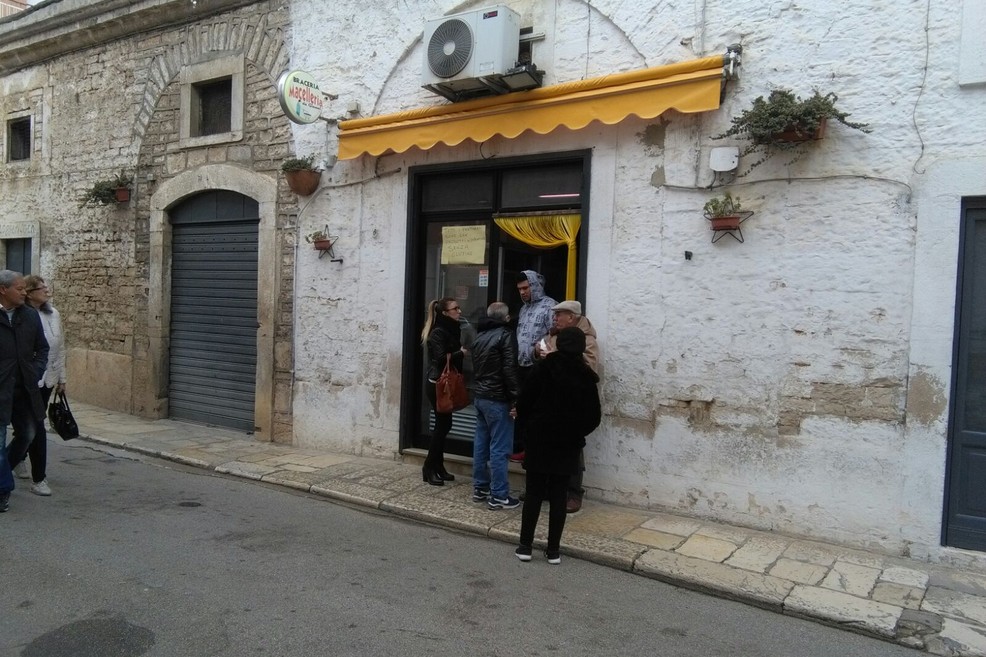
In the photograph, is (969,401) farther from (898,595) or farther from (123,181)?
(123,181)

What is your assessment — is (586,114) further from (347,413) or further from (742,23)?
(347,413)

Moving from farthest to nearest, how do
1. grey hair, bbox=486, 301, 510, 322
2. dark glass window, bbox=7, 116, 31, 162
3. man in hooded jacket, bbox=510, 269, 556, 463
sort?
dark glass window, bbox=7, 116, 31, 162
man in hooded jacket, bbox=510, 269, 556, 463
grey hair, bbox=486, 301, 510, 322

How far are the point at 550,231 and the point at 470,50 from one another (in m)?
1.84

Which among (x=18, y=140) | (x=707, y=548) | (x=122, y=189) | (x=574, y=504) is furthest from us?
(x=18, y=140)

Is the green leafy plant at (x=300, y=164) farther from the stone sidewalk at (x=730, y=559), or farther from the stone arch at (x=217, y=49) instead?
the stone sidewalk at (x=730, y=559)

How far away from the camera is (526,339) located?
6117 millimetres

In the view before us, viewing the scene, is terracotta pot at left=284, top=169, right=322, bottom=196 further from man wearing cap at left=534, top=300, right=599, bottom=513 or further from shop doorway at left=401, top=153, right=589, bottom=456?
man wearing cap at left=534, top=300, right=599, bottom=513

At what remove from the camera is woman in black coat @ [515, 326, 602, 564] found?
4754 mm

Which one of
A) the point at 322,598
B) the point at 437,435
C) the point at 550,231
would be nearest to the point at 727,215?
the point at 550,231

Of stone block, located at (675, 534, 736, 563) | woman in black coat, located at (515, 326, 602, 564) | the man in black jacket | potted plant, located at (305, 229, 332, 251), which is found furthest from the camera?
potted plant, located at (305, 229, 332, 251)

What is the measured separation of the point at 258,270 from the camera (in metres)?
8.73

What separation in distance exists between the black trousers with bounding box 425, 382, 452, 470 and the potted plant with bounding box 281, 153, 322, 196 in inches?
120

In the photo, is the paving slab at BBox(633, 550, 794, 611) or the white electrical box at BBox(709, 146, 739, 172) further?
the white electrical box at BBox(709, 146, 739, 172)

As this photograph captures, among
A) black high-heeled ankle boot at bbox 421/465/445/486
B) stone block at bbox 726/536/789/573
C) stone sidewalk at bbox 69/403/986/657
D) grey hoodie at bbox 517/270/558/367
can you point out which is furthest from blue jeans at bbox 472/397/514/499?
stone block at bbox 726/536/789/573
